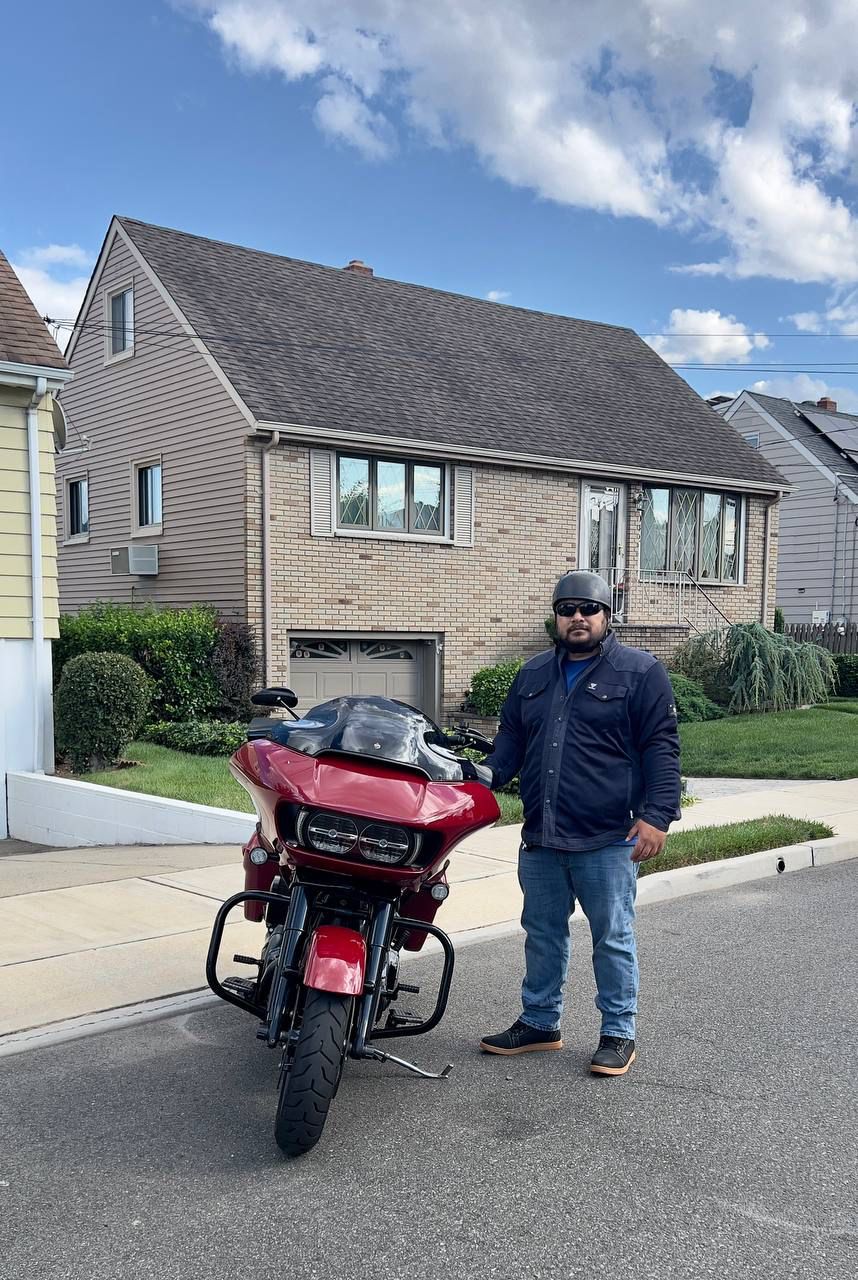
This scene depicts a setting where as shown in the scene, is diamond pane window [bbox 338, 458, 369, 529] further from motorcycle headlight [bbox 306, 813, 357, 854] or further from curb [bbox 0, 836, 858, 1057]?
motorcycle headlight [bbox 306, 813, 357, 854]

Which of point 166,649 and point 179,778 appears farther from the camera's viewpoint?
point 166,649

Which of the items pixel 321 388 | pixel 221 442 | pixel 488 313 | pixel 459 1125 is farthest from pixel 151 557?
pixel 459 1125

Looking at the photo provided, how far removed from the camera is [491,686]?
16906 mm

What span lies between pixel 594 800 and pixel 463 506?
13436 mm

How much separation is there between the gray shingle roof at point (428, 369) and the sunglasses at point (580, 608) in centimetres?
1152

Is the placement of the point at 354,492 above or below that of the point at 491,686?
above

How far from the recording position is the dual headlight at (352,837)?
3785 mm

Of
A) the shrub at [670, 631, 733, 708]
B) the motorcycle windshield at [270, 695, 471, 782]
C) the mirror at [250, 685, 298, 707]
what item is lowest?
the shrub at [670, 631, 733, 708]

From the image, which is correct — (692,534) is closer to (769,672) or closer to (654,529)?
(654,529)

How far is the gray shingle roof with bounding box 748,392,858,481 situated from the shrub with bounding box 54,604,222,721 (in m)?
20.5

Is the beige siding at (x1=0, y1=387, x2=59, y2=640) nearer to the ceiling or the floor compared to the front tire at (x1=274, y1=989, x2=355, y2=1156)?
nearer to the ceiling

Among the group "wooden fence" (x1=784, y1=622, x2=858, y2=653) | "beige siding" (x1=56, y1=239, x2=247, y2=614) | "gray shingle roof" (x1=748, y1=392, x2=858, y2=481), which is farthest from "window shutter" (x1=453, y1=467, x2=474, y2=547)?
"gray shingle roof" (x1=748, y1=392, x2=858, y2=481)

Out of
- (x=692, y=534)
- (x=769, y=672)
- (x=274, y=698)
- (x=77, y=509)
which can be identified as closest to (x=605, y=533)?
(x=692, y=534)

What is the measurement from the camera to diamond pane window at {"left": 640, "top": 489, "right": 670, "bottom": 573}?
20188 millimetres
